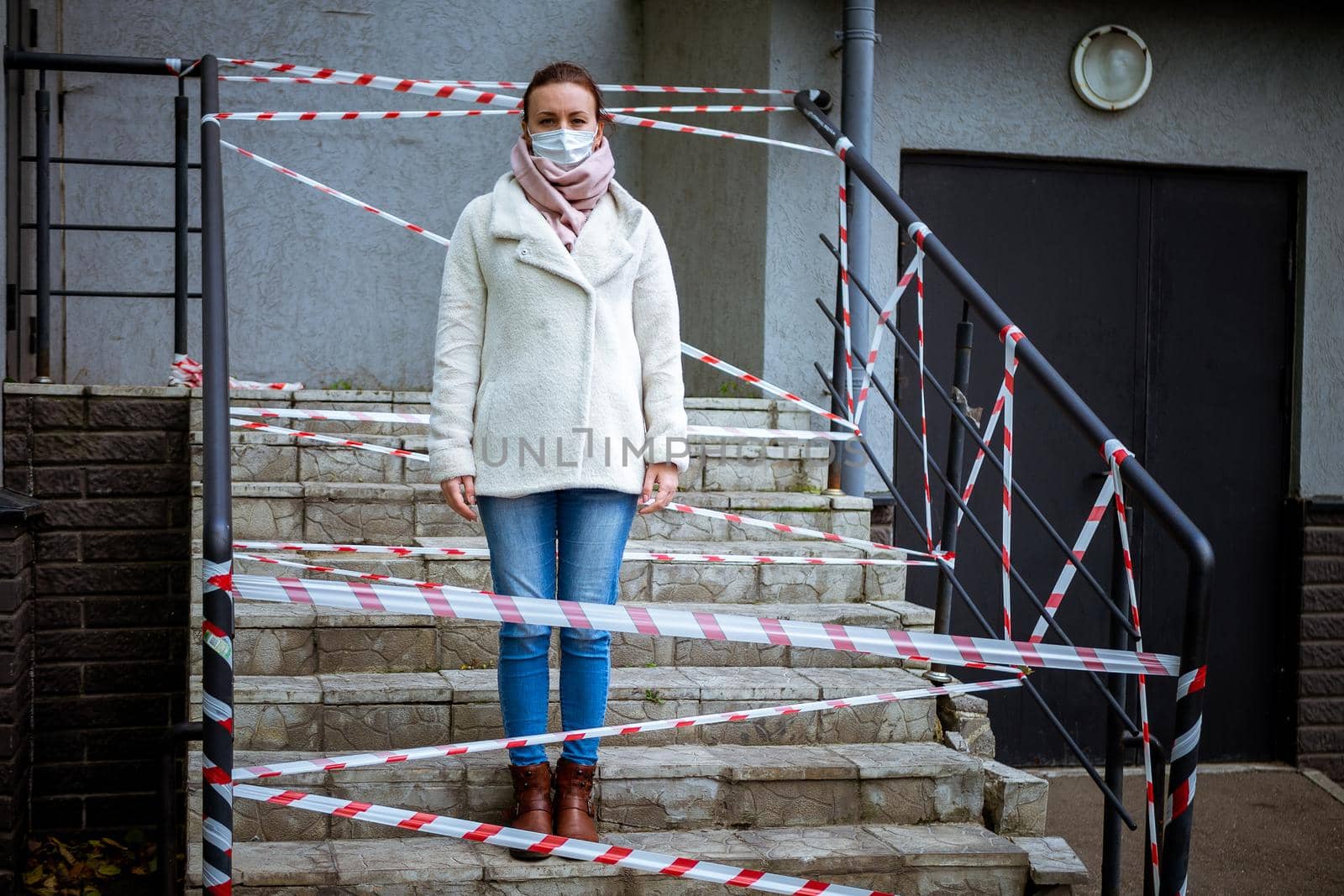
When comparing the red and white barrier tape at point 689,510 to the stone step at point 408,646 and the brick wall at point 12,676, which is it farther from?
the brick wall at point 12,676

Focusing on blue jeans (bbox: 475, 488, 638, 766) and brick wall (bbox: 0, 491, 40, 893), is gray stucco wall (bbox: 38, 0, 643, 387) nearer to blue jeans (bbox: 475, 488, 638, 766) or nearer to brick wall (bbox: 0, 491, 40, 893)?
brick wall (bbox: 0, 491, 40, 893)

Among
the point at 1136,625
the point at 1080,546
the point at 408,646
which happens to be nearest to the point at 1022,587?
the point at 1080,546

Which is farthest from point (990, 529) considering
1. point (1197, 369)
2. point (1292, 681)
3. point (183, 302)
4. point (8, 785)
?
point (8, 785)

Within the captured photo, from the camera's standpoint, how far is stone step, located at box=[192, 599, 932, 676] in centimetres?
345

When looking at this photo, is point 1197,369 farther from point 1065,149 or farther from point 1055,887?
point 1055,887

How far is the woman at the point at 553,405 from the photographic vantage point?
276cm

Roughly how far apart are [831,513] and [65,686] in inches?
106

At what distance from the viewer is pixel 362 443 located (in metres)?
4.13

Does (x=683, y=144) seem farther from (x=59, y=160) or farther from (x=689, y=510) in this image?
(x=59, y=160)

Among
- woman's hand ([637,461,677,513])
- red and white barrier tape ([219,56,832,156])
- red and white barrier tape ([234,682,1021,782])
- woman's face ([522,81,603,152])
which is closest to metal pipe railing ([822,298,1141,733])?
red and white barrier tape ([234,682,1021,782])

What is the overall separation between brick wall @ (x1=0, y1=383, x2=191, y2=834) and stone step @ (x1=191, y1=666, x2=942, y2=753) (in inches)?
51.0

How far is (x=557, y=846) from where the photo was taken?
2.68m

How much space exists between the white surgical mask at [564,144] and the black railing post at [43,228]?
7.64 ft

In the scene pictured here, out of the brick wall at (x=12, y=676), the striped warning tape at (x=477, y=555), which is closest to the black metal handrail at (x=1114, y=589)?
the striped warning tape at (x=477, y=555)
